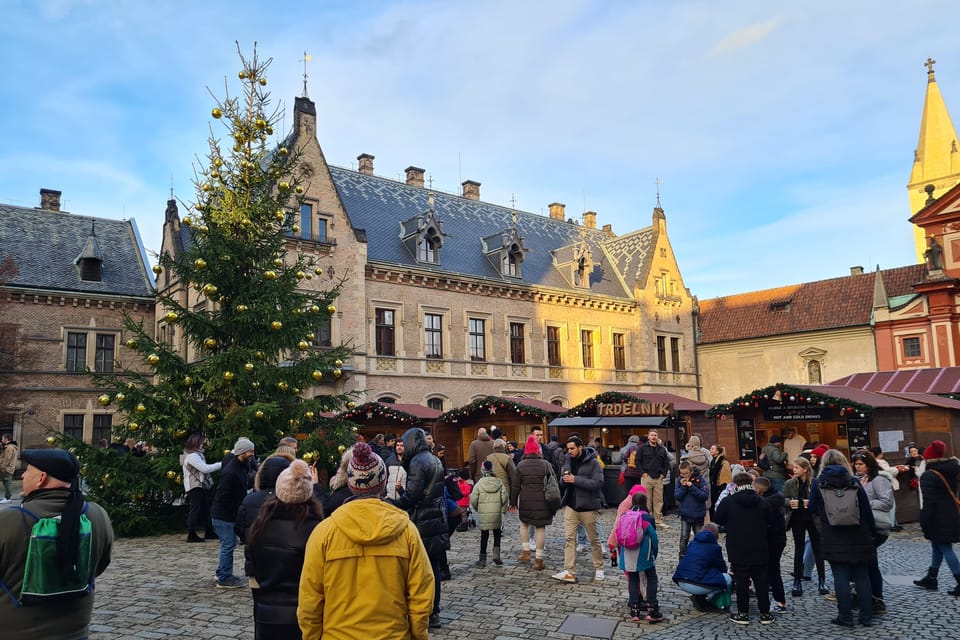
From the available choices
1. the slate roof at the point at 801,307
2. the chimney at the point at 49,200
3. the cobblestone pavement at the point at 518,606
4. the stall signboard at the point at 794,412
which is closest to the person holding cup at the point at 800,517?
the cobblestone pavement at the point at 518,606

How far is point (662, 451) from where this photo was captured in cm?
1302

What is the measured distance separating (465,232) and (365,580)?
3151 cm

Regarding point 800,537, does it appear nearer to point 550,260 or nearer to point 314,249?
point 314,249

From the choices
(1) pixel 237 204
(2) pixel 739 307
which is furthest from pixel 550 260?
(1) pixel 237 204

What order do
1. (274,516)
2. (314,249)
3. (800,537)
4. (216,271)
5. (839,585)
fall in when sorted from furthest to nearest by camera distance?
(314,249), (216,271), (800,537), (839,585), (274,516)

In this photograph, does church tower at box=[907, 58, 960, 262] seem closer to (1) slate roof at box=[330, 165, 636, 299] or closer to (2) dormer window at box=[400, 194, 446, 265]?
(1) slate roof at box=[330, 165, 636, 299]

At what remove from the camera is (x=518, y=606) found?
325 inches

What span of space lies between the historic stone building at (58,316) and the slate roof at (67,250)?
0.13 feet

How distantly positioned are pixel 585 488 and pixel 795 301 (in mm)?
33979

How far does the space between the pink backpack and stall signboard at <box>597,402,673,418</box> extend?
13.3 metres

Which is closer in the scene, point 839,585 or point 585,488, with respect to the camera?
point 839,585

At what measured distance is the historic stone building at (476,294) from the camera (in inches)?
1066

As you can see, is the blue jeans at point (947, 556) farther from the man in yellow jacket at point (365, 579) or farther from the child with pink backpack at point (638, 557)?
the man in yellow jacket at point (365, 579)

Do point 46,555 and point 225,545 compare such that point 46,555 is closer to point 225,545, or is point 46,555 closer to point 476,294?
point 225,545
